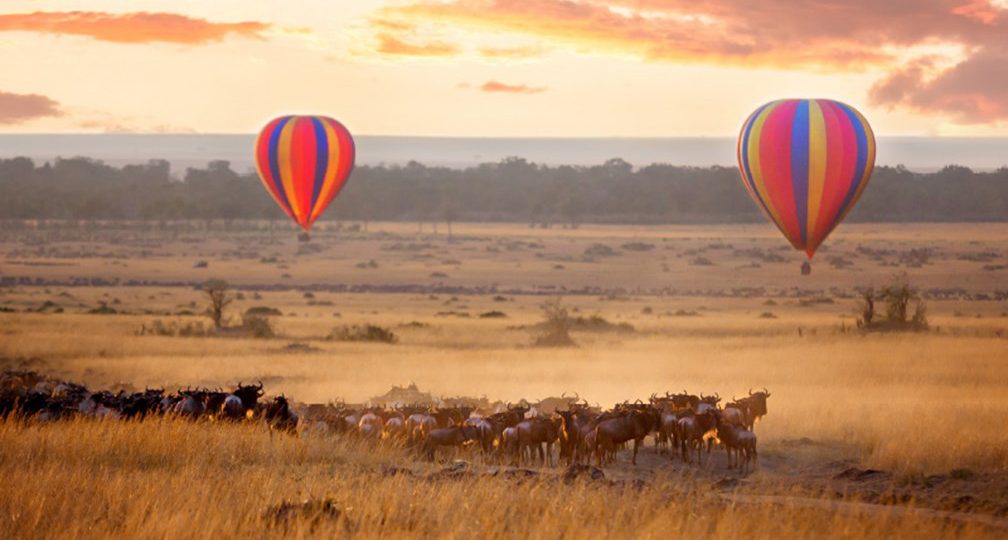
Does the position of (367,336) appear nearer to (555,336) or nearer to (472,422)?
(555,336)

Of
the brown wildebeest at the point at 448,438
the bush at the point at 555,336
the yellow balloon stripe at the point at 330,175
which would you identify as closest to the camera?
the brown wildebeest at the point at 448,438

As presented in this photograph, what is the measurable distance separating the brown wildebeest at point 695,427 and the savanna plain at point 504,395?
424 mm

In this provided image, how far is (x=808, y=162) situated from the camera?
3859 centimetres

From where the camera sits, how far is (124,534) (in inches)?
476

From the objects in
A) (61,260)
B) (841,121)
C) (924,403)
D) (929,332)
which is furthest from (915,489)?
(61,260)

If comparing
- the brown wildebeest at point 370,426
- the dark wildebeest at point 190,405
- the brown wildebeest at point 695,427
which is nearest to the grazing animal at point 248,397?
the dark wildebeest at point 190,405

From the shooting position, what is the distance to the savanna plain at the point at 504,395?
13172 millimetres

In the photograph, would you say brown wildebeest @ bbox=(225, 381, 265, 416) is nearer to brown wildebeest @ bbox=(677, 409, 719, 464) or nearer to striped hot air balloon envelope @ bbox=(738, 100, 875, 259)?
brown wildebeest @ bbox=(677, 409, 719, 464)

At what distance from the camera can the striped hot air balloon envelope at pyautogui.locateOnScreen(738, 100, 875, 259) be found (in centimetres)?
3878

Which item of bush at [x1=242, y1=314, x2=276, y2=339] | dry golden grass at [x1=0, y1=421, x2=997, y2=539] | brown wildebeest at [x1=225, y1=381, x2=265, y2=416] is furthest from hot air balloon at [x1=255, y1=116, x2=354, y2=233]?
dry golden grass at [x1=0, y1=421, x2=997, y2=539]

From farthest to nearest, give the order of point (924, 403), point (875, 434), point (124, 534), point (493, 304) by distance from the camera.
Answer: point (493, 304) → point (924, 403) → point (875, 434) → point (124, 534)

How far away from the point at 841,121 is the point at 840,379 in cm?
921

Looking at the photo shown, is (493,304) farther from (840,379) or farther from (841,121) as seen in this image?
(840,379)

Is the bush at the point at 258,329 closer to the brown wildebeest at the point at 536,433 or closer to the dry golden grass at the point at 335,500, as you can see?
the brown wildebeest at the point at 536,433
